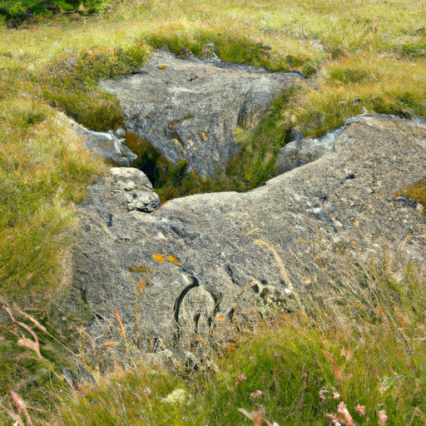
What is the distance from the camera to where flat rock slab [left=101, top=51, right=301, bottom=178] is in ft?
26.8

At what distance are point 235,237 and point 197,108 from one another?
429 cm

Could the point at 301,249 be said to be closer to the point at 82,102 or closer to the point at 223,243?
the point at 223,243

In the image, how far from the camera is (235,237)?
17.4 feet

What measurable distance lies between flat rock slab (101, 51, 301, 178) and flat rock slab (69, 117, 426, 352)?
7.57 ft

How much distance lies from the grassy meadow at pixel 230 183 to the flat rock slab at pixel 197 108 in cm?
31

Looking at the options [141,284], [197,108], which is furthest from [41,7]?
[141,284]

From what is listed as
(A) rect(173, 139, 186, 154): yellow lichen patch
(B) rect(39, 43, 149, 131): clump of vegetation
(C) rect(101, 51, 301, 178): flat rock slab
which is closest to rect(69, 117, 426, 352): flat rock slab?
(C) rect(101, 51, 301, 178): flat rock slab

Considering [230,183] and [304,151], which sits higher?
[304,151]

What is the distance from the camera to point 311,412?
8.20 feet

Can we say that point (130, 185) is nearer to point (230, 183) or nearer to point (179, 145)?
point (179, 145)

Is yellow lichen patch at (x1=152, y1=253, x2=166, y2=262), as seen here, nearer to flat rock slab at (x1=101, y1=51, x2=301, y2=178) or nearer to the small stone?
the small stone

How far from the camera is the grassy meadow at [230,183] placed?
8.78 feet

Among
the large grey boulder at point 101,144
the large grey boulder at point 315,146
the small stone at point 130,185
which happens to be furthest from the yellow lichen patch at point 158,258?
the large grey boulder at point 315,146

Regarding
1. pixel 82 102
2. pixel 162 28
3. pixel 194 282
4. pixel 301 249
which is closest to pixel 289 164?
pixel 301 249
